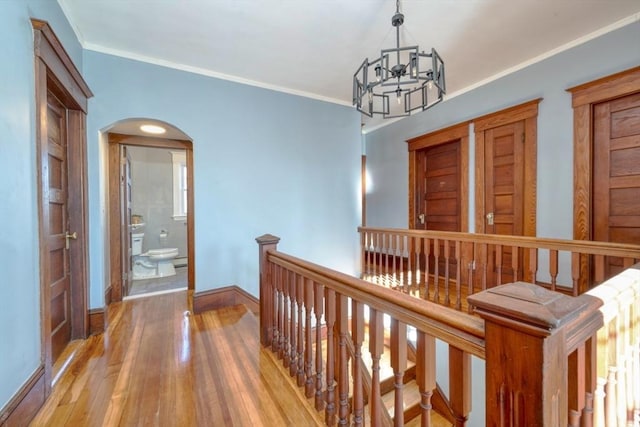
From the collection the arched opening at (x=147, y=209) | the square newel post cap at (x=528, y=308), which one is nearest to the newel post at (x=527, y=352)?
the square newel post cap at (x=528, y=308)

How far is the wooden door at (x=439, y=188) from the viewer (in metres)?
3.94

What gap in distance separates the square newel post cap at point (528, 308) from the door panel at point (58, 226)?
2480mm

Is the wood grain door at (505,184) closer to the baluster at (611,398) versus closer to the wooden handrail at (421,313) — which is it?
the baluster at (611,398)

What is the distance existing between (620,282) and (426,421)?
35.2 inches

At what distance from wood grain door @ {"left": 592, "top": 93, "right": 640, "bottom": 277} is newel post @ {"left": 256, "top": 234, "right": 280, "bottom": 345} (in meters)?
2.99

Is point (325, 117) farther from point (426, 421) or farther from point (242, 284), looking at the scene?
point (426, 421)

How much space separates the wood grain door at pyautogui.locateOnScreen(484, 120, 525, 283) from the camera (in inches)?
124

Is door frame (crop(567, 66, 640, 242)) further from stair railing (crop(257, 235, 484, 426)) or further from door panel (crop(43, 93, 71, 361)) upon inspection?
door panel (crop(43, 93, 71, 361))

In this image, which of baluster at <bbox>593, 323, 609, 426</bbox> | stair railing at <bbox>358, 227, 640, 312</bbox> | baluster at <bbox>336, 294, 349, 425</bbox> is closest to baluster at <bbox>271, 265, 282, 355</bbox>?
baluster at <bbox>336, 294, 349, 425</bbox>

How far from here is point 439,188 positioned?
4203mm

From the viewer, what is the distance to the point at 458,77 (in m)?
3.33

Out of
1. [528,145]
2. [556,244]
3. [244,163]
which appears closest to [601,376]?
[556,244]

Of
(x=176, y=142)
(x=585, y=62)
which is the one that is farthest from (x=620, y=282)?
(x=176, y=142)

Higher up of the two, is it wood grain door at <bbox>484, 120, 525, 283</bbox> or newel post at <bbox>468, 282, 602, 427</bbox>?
wood grain door at <bbox>484, 120, 525, 283</bbox>
